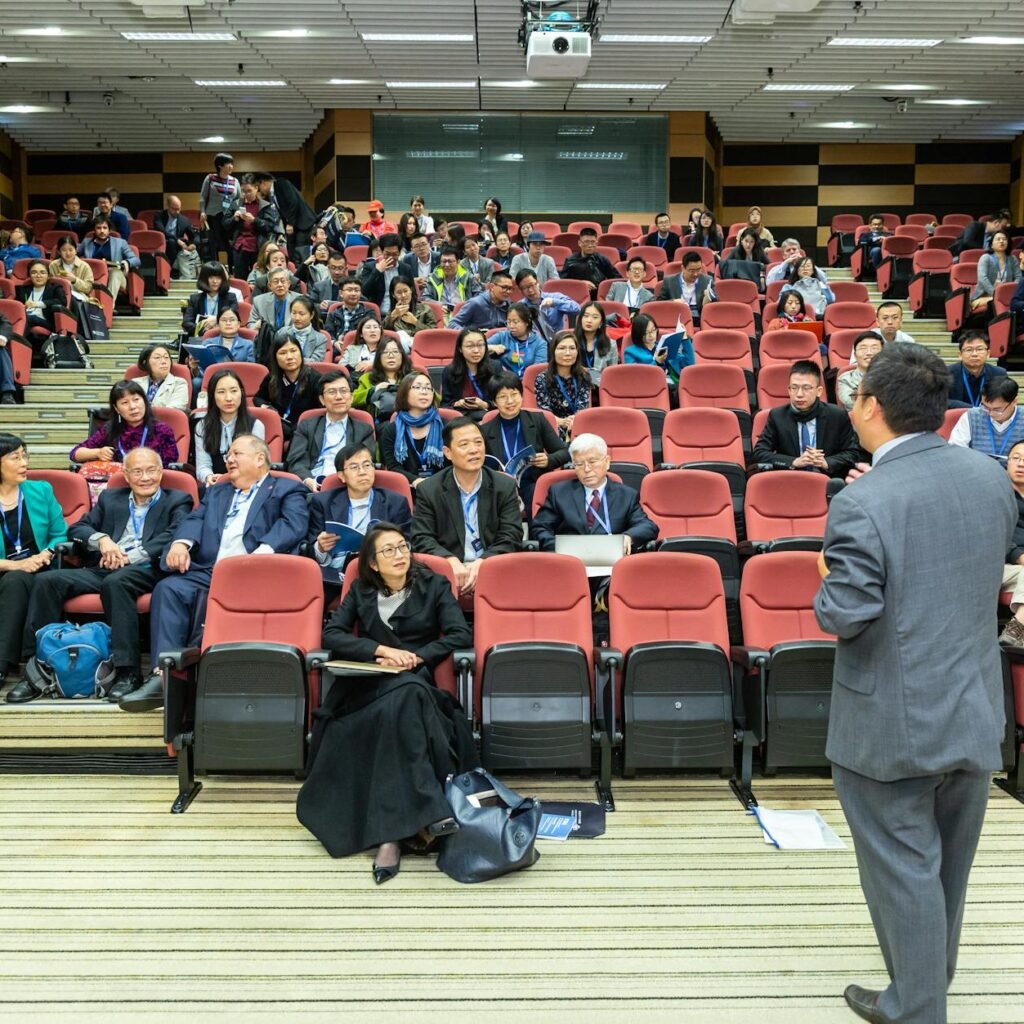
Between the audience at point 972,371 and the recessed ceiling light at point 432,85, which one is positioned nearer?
the audience at point 972,371

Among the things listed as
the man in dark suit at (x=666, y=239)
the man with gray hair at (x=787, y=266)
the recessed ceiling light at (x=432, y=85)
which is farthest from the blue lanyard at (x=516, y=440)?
the recessed ceiling light at (x=432, y=85)

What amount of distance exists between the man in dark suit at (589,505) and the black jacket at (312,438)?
117cm

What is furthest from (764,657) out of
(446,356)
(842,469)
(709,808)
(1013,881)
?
(446,356)

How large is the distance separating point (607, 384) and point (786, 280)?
3.53 metres

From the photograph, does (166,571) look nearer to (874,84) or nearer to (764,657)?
(764,657)

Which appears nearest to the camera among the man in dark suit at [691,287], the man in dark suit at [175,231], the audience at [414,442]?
the audience at [414,442]

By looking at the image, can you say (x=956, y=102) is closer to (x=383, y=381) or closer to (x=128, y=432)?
(x=383, y=381)

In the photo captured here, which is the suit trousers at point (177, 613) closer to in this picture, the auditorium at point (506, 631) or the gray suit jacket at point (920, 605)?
the auditorium at point (506, 631)

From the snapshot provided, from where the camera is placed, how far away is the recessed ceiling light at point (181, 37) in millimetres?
10234

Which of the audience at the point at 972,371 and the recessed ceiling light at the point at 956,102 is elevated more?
the recessed ceiling light at the point at 956,102

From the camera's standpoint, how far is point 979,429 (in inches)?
213

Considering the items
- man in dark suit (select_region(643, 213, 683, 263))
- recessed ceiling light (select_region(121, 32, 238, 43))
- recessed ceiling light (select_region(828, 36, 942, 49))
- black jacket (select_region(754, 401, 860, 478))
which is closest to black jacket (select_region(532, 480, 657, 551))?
black jacket (select_region(754, 401, 860, 478))

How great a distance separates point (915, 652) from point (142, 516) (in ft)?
11.6

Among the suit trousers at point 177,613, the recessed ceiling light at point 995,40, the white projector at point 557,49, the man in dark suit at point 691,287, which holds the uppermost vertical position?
the recessed ceiling light at point 995,40
